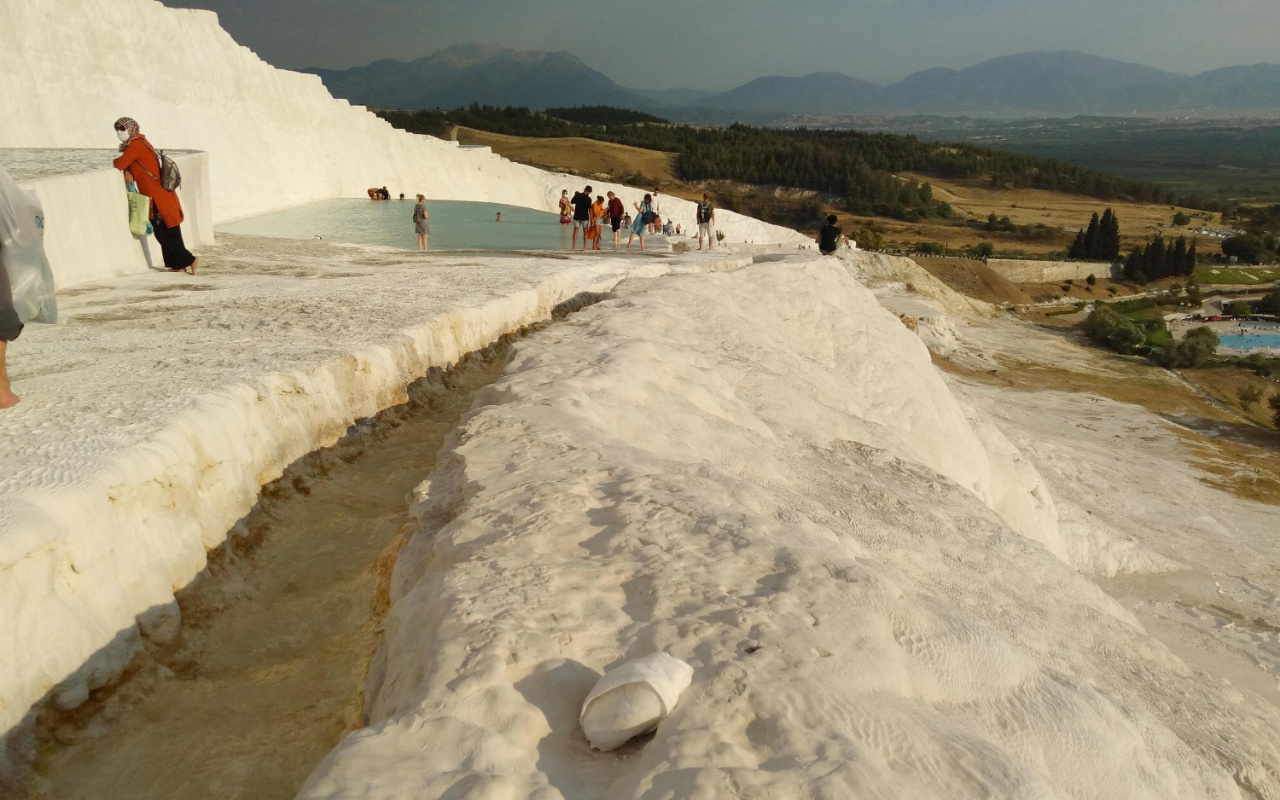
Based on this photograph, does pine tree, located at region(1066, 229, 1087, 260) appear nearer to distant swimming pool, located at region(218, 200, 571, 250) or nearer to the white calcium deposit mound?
distant swimming pool, located at region(218, 200, 571, 250)

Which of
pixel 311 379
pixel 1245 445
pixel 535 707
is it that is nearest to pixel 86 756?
pixel 535 707

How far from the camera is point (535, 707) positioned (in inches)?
100

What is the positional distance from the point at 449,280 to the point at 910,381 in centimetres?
556

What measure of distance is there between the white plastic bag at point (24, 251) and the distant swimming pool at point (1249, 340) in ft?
159

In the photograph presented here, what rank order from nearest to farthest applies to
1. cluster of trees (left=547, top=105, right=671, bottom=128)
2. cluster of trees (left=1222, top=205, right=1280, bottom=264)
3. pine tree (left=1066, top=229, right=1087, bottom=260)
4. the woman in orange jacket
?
the woman in orange jacket, pine tree (left=1066, top=229, right=1087, bottom=260), cluster of trees (left=1222, top=205, right=1280, bottom=264), cluster of trees (left=547, top=105, right=671, bottom=128)

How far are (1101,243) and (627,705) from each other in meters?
67.8

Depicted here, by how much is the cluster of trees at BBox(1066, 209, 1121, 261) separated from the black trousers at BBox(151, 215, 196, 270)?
62.1 metres

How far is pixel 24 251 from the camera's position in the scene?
186 inches

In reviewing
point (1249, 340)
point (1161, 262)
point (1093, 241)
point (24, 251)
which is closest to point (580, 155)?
point (1093, 241)

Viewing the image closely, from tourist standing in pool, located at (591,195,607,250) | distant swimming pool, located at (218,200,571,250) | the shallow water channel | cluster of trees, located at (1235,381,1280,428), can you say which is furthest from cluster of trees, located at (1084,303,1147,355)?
the shallow water channel

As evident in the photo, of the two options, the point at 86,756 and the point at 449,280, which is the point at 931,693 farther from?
the point at 449,280

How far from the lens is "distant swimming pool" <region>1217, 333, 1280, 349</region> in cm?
4191

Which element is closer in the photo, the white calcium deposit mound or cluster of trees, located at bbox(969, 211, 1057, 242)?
the white calcium deposit mound

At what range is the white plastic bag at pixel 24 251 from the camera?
4.52m
